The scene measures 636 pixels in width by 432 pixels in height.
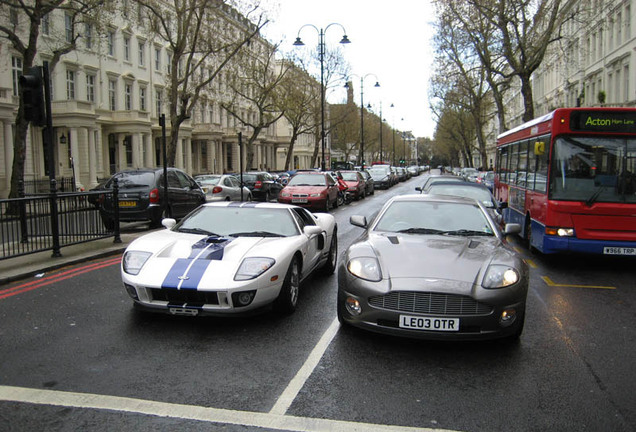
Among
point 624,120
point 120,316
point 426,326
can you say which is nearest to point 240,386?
point 426,326

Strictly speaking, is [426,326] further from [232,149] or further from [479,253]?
[232,149]

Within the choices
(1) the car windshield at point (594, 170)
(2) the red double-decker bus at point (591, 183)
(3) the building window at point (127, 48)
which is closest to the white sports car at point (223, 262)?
(2) the red double-decker bus at point (591, 183)

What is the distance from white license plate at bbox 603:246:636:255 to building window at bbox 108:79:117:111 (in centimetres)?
3854

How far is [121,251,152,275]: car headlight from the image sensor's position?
18.5ft

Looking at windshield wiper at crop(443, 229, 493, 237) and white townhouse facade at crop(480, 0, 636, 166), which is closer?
windshield wiper at crop(443, 229, 493, 237)

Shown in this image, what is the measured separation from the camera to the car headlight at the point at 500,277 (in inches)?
191

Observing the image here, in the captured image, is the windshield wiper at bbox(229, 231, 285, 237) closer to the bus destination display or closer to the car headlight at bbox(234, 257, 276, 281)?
the car headlight at bbox(234, 257, 276, 281)

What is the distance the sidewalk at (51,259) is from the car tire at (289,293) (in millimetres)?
4387

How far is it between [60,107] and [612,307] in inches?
1332

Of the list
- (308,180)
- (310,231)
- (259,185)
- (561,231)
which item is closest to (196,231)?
(310,231)

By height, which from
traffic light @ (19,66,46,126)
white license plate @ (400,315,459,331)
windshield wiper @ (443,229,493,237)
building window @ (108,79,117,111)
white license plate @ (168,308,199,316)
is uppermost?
building window @ (108,79,117,111)

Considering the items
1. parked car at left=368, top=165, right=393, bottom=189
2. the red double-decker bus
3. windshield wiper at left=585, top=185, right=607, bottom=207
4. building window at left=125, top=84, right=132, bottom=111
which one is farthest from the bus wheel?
building window at left=125, top=84, right=132, bottom=111

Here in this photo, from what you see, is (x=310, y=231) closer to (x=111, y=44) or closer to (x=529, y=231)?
(x=529, y=231)

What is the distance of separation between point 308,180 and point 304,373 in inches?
685
